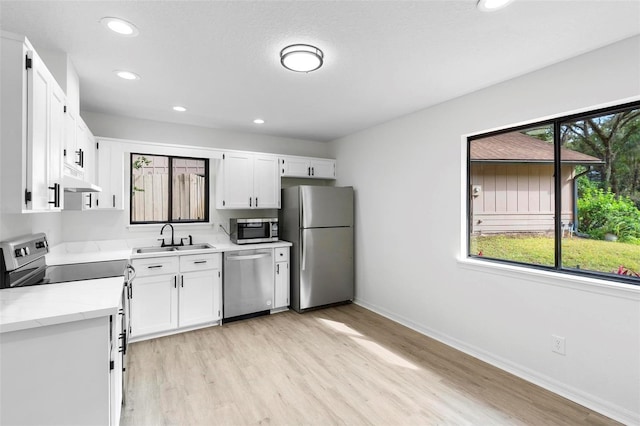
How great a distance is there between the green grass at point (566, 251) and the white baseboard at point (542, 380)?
90cm

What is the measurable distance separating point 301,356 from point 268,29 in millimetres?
2710

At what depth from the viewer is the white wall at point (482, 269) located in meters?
2.11

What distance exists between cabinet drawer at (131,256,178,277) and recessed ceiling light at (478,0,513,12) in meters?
3.44

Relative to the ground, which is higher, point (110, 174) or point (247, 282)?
point (110, 174)

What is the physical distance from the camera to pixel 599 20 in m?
1.83

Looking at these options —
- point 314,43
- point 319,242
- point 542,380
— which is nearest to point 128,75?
point 314,43

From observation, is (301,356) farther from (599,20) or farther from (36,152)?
(599,20)

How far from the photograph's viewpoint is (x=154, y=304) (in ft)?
10.9

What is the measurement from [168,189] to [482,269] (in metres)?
3.79

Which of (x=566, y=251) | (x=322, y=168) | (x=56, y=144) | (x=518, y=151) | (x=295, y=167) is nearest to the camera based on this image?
(x=56, y=144)

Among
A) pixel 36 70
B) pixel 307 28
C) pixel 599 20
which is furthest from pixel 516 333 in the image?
pixel 36 70

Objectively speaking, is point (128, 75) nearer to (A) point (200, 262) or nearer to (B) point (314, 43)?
(B) point (314, 43)

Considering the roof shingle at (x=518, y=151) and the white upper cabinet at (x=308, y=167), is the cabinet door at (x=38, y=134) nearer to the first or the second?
the white upper cabinet at (x=308, y=167)

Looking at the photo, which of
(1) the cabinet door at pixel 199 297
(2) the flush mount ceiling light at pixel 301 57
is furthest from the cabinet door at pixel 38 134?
(1) the cabinet door at pixel 199 297
